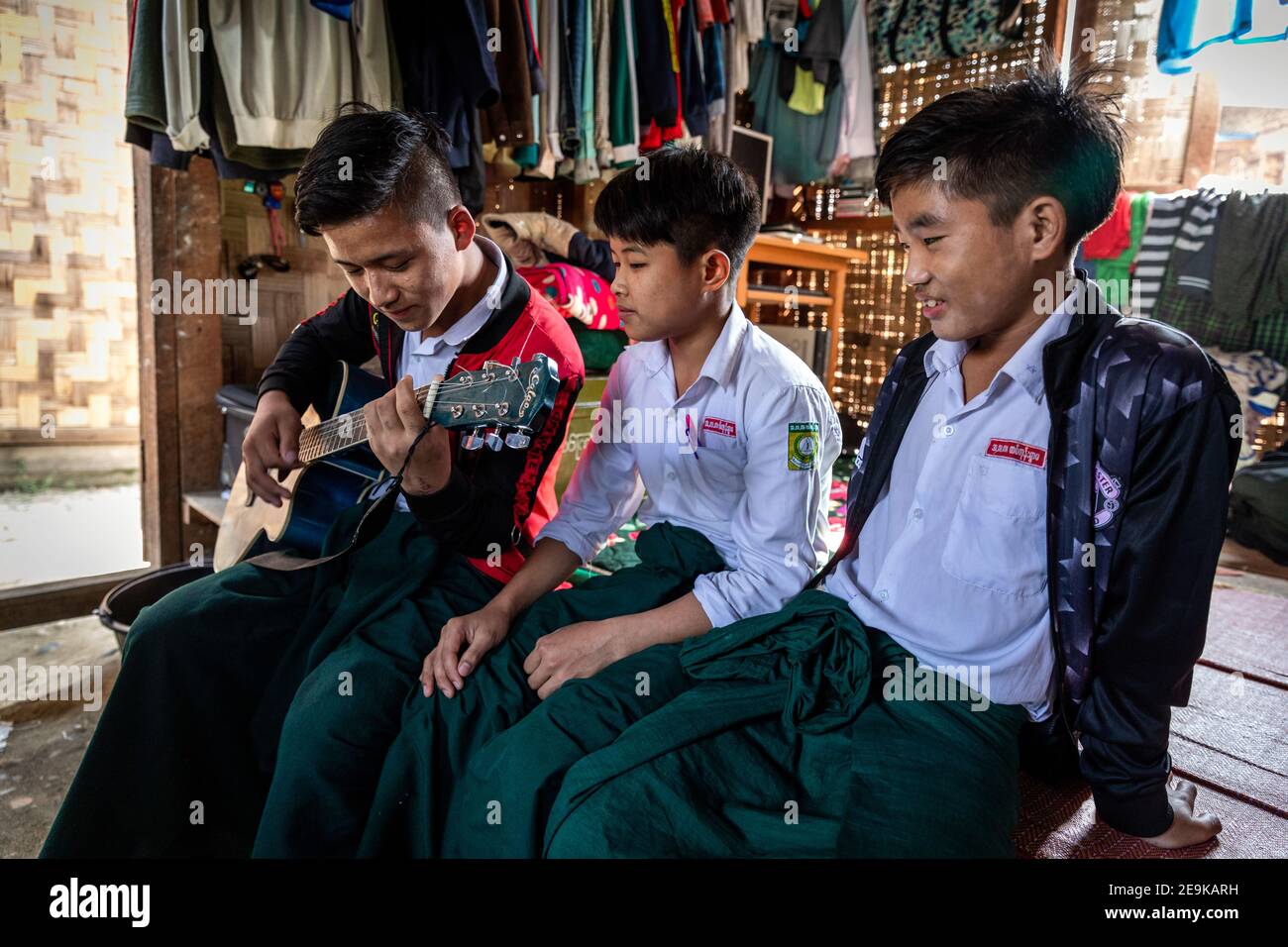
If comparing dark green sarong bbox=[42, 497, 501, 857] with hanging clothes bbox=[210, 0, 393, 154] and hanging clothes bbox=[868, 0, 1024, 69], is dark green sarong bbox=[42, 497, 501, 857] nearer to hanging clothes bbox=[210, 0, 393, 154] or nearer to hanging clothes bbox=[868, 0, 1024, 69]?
hanging clothes bbox=[210, 0, 393, 154]

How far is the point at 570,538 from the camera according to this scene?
1.43 meters

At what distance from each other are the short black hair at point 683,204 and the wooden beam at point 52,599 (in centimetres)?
194

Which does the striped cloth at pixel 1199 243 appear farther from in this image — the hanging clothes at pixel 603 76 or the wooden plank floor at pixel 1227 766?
the hanging clothes at pixel 603 76

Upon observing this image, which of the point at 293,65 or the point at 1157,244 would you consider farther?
the point at 1157,244

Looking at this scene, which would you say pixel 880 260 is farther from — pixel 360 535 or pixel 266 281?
pixel 360 535

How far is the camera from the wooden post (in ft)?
8.67

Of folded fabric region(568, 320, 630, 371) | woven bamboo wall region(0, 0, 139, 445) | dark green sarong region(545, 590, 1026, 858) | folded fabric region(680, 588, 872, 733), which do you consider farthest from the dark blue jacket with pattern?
woven bamboo wall region(0, 0, 139, 445)

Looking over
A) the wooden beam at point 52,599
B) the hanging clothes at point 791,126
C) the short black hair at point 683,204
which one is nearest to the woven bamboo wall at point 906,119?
the hanging clothes at point 791,126

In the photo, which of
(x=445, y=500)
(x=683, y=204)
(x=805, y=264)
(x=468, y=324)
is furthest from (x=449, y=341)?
(x=805, y=264)

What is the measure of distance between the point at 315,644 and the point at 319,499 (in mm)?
366

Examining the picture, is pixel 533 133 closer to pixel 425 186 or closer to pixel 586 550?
pixel 425 186

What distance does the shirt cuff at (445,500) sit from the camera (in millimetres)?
1252

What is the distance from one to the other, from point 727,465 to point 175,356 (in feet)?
7.36
